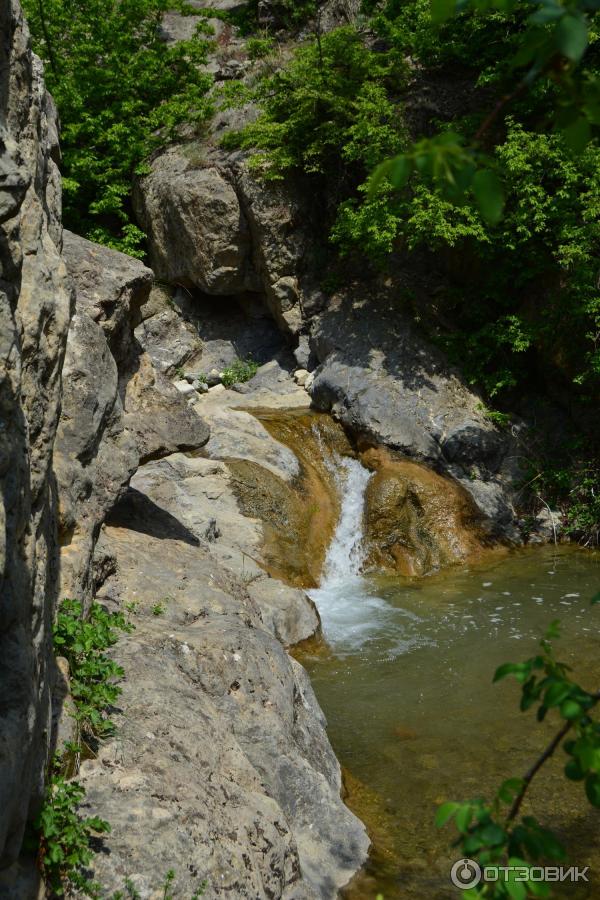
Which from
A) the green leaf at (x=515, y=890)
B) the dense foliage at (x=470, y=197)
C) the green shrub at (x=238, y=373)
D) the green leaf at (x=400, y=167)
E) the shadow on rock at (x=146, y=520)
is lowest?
the green leaf at (x=515, y=890)

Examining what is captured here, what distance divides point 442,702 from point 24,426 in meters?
4.97

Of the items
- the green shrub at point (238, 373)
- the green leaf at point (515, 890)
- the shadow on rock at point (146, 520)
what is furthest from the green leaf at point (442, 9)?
the green shrub at point (238, 373)

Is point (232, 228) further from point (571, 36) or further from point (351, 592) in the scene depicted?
point (571, 36)

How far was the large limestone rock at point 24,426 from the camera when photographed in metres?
2.79

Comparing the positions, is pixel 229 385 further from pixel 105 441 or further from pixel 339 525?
pixel 105 441

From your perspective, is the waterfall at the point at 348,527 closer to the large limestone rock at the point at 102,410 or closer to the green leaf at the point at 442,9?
the large limestone rock at the point at 102,410

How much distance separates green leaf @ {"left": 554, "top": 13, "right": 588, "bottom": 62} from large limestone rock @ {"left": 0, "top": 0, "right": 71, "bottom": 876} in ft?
6.71

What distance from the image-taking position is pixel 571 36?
1222mm

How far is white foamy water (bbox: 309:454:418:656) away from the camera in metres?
8.44

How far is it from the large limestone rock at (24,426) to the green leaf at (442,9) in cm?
188

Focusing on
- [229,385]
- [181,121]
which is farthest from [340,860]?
[181,121]

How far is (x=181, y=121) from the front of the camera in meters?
16.7

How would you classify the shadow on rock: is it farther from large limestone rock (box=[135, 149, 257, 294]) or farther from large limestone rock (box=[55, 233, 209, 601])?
large limestone rock (box=[135, 149, 257, 294])

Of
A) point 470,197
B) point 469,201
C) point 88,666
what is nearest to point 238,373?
point 469,201
